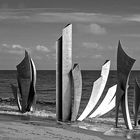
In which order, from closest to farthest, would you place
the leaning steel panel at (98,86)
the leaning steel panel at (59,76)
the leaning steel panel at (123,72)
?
the leaning steel panel at (123,72) → the leaning steel panel at (59,76) → the leaning steel panel at (98,86)

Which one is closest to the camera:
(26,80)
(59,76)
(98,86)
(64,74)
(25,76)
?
(64,74)

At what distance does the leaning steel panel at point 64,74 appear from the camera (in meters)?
13.8

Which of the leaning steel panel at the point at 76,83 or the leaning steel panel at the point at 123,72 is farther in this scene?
the leaning steel panel at the point at 76,83

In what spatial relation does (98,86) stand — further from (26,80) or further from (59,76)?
(26,80)

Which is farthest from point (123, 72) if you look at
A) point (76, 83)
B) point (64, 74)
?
point (64, 74)

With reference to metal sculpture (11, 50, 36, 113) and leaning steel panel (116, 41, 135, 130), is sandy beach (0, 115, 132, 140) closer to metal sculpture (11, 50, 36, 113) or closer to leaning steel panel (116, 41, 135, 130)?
leaning steel panel (116, 41, 135, 130)

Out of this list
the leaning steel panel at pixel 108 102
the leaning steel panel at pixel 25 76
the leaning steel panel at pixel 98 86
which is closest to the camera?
the leaning steel panel at pixel 98 86

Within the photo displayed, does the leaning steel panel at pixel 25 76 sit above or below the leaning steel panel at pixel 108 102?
above

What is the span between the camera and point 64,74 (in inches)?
544

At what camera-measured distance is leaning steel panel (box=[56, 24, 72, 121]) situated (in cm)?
1377

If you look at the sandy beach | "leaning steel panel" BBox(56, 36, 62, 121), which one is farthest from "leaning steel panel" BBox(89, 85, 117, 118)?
the sandy beach

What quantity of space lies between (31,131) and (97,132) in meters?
2.32

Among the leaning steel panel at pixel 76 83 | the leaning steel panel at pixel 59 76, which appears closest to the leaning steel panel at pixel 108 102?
the leaning steel panel at pixel 76 83

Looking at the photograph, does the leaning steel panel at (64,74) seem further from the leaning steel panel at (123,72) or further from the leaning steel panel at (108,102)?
the leaning steel panel at (123,72)
